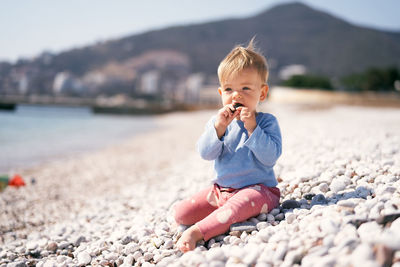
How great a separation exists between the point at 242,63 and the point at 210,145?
59cm

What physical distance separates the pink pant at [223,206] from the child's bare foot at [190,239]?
0.10ft

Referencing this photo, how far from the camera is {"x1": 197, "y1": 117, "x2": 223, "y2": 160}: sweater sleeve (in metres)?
2.12

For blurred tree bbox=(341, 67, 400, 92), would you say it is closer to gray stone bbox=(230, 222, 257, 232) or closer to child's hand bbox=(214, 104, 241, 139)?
child's hand bbox=(214, 104, 241, 139)

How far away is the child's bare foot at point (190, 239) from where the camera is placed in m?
1.86

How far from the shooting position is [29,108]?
55000 millimetres

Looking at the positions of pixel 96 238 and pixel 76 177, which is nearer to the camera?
pixel 96 238

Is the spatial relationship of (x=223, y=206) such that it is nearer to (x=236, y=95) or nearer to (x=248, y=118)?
(x=248, y=118)

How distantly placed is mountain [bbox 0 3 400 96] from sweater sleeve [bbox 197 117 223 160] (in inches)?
3514

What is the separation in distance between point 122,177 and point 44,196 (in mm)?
1679

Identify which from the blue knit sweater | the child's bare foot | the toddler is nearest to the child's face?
the toddler

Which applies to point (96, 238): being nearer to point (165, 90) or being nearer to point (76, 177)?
point (76, 177)

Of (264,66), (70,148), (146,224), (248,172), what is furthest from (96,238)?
(70,148)

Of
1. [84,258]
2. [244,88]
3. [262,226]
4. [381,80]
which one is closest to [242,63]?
[244,88]

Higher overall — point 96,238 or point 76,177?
point 96,238
